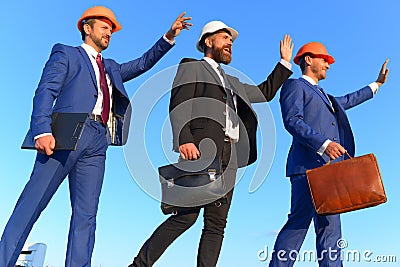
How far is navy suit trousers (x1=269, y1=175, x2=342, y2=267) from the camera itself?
15.9 ft

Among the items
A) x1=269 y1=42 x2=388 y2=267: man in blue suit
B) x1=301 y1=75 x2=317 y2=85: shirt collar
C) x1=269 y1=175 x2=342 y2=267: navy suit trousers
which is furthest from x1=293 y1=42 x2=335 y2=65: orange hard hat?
x1=269 y1=175 x2=342 y2=267: navy suit trousers

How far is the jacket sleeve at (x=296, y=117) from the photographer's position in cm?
480

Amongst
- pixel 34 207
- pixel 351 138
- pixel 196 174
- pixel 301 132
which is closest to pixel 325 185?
pixel 301 132

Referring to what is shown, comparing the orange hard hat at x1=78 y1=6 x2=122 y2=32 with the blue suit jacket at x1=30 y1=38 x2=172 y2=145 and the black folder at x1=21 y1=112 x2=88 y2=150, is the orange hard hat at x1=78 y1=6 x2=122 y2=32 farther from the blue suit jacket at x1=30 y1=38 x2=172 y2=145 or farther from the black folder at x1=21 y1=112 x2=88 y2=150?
the black folder at x1=21 y1=112 x2=88 y2=150

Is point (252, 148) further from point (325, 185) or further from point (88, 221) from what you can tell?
point (88, 221)

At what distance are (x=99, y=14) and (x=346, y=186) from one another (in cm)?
267

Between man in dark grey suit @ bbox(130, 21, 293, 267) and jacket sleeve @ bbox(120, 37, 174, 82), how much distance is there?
0.24 metres

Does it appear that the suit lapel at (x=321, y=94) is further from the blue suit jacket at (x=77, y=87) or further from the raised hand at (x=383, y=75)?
the blue suit jacket at (x=77, y=87)

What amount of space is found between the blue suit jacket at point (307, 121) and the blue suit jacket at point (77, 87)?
53.5 inches

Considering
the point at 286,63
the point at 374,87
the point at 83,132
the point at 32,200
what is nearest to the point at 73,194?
the point at 32,200

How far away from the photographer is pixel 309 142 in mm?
4824

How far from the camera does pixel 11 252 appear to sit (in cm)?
381

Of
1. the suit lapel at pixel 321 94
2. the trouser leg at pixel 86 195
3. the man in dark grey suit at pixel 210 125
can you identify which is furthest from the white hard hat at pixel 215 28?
the trouser leg at pixel 86 195

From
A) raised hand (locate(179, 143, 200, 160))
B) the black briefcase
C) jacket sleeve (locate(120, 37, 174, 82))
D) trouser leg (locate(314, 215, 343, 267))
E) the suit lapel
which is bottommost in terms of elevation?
trouser leg (locate(314, 215, 343, 267))
